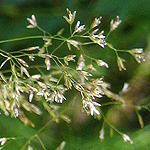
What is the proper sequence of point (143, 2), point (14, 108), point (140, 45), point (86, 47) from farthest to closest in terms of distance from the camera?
point (86, 47) → point (140, 45) → point (143, 2) → point (14, 108)

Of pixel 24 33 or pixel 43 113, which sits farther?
pixel 43 113

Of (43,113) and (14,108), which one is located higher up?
(14,108)

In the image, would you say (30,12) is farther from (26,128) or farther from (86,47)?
(26,128)

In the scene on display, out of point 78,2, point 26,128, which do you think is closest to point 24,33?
point 78,2

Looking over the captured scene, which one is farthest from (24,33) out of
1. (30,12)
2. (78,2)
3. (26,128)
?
(26,128)

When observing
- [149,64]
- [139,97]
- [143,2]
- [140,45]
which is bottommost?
[139,97]

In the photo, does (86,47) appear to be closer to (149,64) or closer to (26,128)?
(149,64)

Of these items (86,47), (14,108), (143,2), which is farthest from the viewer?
(86,47)
